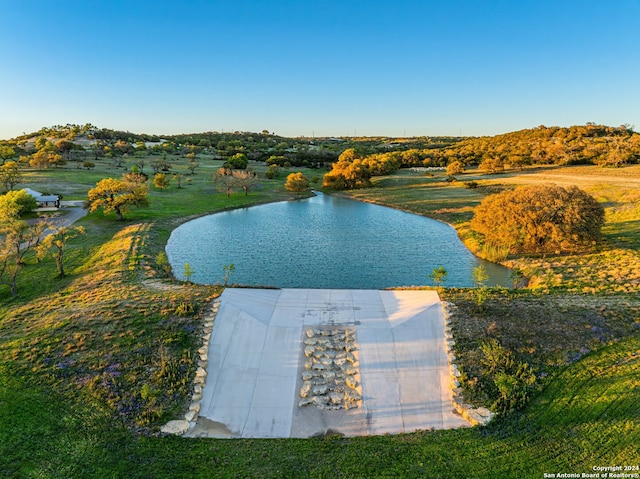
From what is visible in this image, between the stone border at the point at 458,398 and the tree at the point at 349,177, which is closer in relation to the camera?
the stone border at the point at 458,398

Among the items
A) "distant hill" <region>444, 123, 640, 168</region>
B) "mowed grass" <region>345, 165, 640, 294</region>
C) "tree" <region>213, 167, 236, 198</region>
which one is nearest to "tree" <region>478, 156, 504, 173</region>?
"distant hill" <region>444, 123, 640, 168</region>

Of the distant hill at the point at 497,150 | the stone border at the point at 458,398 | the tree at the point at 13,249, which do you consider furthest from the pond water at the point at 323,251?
the distant hill at the point at 497,150

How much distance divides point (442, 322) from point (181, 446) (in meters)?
16.4

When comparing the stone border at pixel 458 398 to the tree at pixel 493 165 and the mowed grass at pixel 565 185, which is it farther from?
the tree at pixel 493 165

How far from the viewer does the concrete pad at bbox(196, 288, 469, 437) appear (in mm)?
17250

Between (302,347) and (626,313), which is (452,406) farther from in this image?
(626,313)

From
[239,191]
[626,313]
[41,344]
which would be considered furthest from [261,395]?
[239,191]

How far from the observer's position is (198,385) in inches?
757

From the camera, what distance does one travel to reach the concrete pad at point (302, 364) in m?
17.2

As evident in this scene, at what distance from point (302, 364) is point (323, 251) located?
2481 centimetres

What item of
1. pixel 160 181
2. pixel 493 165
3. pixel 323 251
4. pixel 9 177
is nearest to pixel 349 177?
pixel 493 165

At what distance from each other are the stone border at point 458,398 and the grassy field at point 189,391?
0.58 meters

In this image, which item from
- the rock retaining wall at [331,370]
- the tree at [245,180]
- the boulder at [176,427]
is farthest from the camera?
the tree at [245,180]

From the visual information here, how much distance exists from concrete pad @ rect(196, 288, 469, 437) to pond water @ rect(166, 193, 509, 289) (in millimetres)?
7232
